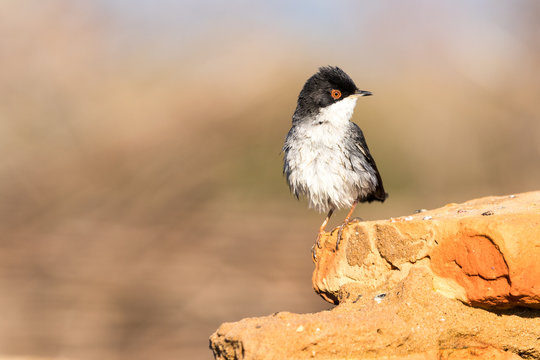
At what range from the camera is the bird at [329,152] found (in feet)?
17.4

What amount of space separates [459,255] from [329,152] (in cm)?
187

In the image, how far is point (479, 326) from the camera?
3676mm

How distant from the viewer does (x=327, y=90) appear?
5.68 m

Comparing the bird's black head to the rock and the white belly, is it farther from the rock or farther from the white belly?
the rock

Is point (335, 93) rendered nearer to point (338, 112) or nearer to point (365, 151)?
point (338, 112)

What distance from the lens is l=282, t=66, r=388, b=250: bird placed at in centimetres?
532

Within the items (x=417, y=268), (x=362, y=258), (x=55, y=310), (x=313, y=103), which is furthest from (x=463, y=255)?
(x=55, y=310)

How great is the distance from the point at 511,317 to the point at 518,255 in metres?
0.50

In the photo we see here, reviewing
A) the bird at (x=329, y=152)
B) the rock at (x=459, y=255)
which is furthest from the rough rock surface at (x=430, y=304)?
the bird at (x=329, y=152)

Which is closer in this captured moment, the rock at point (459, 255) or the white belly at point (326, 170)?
the rock at point (459, 255)

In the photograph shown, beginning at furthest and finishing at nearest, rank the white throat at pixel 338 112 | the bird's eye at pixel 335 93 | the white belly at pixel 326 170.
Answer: the bird's eye at pixel 335 93
the white throat at pixel 338 112
the white belly at pixel 326 170

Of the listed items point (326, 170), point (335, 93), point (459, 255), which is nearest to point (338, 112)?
point (335, 93)

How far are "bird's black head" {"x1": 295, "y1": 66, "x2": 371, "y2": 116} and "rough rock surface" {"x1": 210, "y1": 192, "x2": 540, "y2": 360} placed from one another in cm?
182

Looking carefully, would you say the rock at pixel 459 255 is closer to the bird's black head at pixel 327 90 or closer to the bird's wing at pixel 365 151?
the bird's wing at pixel 365 151
